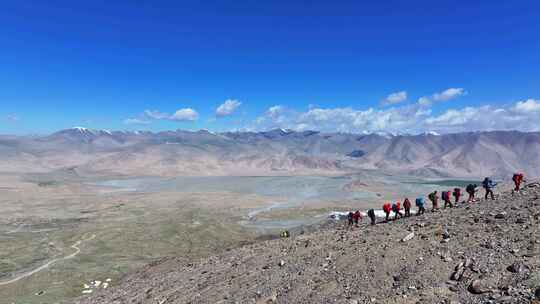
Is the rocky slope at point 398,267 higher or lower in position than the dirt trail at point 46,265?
higher

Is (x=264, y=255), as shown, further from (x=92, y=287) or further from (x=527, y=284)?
(x=92, y=287)

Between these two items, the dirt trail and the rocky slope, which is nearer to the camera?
the rocky slope

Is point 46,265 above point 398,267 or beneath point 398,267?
beneath

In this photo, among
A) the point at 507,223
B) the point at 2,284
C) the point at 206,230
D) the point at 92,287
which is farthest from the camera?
the point at 206,230

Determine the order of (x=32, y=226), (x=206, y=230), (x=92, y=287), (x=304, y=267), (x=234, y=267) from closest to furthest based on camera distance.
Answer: (x=304, y=267) < (x=234, y=267) < (x=92, y=287) < (x=206, y=230) < (x=32, y=226)

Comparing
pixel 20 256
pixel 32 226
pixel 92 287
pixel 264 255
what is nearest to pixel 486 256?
pixel 264 255

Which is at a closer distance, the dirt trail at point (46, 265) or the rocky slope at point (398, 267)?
the rocky slope at point (398, 267)

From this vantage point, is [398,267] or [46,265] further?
[46,265]

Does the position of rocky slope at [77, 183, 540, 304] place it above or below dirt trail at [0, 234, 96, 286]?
above
